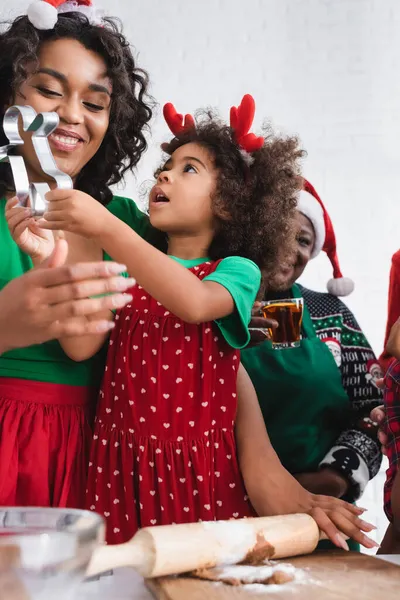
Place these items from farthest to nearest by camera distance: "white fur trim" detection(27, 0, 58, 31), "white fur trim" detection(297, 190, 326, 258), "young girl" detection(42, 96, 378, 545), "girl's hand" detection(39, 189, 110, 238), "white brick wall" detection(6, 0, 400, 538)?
"white brick wall" detection(6, 0, 400, 538) < "white fur trim" detection(297, 190, 326, 258) < "white fur trim" detection(27, 0, 58, 31) < "young girl" detection(42, 96, 378, 545) < "girl's hand" detection(39, 189, 110, 238)

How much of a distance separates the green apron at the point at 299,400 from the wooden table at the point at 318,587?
0.88m

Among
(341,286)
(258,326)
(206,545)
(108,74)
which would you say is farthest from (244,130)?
(206,545)

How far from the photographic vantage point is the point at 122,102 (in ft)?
4.74

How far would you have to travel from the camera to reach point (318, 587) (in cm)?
78

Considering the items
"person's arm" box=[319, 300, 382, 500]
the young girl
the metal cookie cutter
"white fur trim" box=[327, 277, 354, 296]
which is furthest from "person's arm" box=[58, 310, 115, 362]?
"white fur trim" box=[327, 277, 354, 296]

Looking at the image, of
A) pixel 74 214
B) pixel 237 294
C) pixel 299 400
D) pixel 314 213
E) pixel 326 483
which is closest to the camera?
pixel 74 214

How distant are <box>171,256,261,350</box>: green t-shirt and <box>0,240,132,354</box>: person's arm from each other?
376 millimetres

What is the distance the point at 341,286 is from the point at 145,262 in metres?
1.18

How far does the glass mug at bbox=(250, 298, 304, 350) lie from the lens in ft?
5.17

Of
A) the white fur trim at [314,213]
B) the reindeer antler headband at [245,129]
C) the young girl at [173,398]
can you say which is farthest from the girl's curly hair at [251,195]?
the white fur trim at [314,213]

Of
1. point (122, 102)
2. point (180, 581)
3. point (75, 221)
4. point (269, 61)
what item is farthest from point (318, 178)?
point (180, 581)

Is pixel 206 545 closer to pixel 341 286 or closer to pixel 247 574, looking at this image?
pixel 247 574

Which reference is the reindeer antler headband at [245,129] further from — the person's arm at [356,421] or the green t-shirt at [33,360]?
the person's arm at [356,421]

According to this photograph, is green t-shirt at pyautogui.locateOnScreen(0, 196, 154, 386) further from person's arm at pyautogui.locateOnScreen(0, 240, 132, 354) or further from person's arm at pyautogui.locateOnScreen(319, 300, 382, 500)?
person's arm at pyautogui.locateOnScreen(319, 300, 382, 500)
